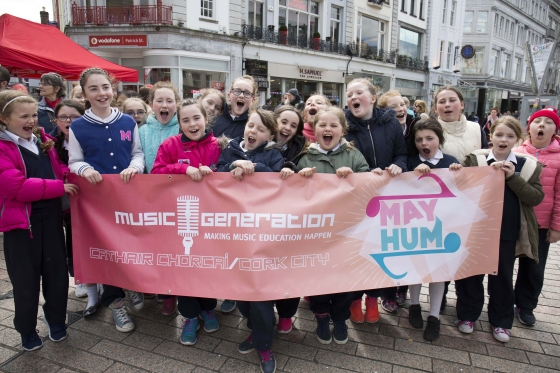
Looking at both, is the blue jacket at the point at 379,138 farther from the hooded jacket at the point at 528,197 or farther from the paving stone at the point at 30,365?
the paving stone at the point at 30,365

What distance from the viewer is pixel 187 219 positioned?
123 inches

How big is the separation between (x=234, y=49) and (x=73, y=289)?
1712cm

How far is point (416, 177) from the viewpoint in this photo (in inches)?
129

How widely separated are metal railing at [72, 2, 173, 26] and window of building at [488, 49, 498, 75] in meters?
39.7

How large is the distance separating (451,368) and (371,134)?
2.00m

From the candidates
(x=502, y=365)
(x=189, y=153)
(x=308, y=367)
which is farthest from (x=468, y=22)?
(x=308, y=367)

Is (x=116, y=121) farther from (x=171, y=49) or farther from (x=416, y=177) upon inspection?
(x=171, y=49)

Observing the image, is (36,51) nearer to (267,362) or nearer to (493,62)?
(267,362)

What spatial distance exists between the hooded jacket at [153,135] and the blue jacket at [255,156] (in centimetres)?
83

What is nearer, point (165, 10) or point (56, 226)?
point (56, 226)

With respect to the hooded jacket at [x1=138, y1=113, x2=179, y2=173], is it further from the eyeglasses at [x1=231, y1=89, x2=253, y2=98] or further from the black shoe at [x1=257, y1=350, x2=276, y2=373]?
the black shoe at [x1=257, y1=350, x2=276, y2=373]

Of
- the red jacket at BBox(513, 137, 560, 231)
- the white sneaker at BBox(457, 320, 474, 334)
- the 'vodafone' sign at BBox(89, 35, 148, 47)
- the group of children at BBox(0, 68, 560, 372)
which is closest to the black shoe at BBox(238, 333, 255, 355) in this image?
the group of children at BBox(0, 68, 560, 372)

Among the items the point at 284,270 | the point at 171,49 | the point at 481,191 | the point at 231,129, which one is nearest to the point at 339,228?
the point at 284,270

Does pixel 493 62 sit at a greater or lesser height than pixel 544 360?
greater
